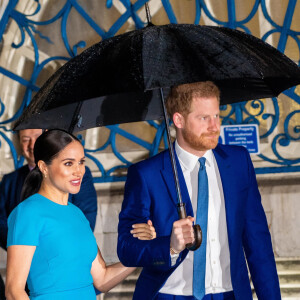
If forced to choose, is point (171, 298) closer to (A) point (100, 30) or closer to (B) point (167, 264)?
(B) point (167, 264)

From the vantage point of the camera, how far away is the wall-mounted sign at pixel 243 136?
5348 millimetres

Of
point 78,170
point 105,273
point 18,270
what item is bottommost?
point 105,273

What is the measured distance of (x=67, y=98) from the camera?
2.61m

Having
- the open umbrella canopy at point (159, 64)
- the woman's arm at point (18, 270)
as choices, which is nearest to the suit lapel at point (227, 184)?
the open umbrella canopy at point (159, 64)

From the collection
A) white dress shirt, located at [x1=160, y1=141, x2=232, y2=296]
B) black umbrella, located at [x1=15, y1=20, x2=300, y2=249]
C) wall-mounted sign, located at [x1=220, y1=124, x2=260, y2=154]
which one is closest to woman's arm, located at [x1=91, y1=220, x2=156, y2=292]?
white dress shirt, located at [x1=160, y1=141, x2=232, y2=296]

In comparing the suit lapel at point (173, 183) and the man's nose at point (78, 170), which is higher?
the man's nose at point (78, 170)

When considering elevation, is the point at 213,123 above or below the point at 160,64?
below

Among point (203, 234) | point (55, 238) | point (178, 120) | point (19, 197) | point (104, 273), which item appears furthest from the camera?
point (19, 197)

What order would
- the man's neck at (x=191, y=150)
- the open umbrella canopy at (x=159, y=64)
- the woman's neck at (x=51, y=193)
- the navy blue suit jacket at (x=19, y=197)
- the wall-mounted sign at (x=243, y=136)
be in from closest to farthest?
1. the open umbrella canopy at (x=159, y=64)
2. the woman's neck at (x=51, y=193)
3. the man's neck at (x=191, y=150)
4. the navy blue suit jacket at (x=19, y=197)
5. the wall-mounted sign at (x=243, y=136)

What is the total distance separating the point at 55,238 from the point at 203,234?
0.62m

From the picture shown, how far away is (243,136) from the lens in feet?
17.6

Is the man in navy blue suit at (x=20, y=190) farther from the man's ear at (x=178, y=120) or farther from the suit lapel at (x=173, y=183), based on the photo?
the man's ear at (x=178, y=120)

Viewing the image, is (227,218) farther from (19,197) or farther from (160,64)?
(19,197)

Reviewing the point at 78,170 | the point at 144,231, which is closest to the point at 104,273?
the point at 144,231
